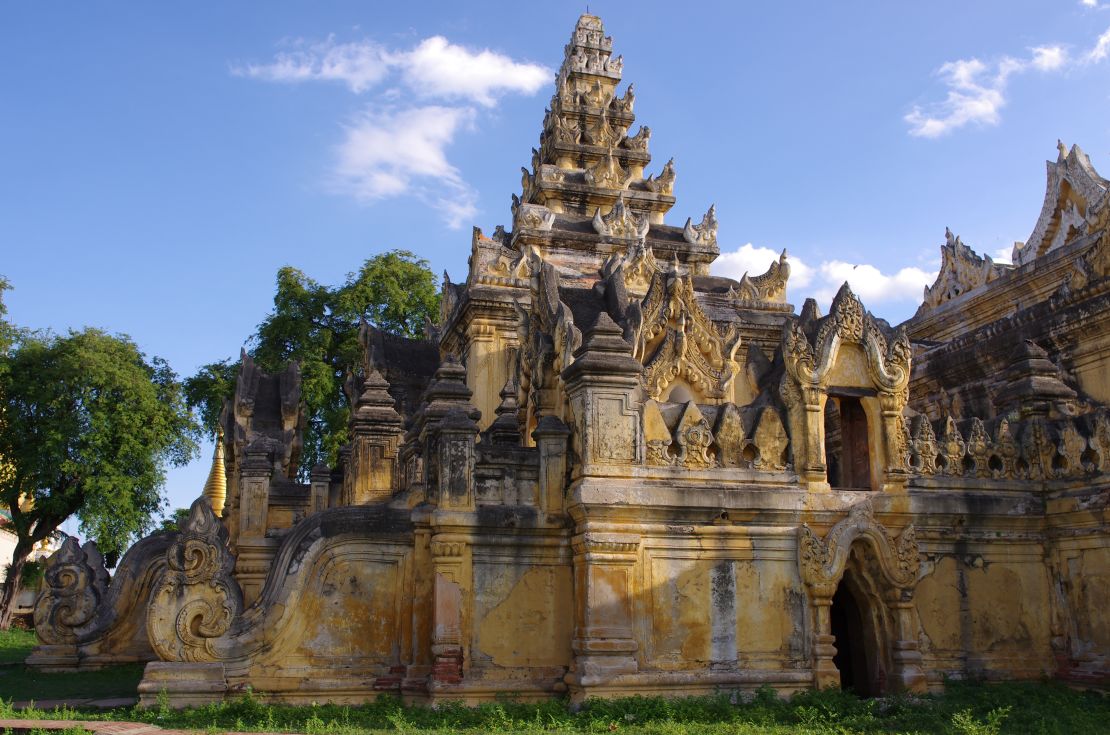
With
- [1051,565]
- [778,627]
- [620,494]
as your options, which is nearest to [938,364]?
[1051,565]

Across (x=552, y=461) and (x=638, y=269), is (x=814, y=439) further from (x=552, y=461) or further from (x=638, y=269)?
(x=638, y=269)

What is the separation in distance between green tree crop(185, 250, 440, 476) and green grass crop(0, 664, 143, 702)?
79.5ft

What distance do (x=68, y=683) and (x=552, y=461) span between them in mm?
9554

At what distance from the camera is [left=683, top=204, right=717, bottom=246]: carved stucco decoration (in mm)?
31500

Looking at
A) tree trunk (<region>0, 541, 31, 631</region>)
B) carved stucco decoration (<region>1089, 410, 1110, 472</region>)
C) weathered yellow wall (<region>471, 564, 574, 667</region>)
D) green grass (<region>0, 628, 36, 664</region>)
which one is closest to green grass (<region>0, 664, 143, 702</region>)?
green grass (<region>0, 628, 36, 664</region>)

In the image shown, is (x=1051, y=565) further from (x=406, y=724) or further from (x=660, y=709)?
(x=406, y=724)

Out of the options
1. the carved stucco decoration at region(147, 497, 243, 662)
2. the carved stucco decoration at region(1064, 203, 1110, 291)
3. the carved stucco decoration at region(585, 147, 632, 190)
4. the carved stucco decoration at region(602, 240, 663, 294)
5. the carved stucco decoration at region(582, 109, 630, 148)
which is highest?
the carved stucco decoration at region(582, 109, 630, 148)

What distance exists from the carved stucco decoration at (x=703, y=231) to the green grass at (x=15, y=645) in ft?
70.1

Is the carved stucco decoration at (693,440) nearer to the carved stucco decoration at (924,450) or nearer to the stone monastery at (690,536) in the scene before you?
the stone monastery at (690,536)

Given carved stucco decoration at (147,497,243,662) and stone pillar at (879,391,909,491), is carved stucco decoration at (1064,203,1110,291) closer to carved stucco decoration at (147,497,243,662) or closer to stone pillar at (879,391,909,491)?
stone pillar at (879,391,909,491)

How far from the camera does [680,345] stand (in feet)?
52.0

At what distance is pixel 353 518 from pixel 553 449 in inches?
102

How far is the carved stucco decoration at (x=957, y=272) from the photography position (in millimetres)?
25125

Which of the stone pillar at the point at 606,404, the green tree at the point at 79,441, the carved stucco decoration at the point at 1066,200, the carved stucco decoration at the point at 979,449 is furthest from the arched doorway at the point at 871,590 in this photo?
the green tree at the point at 79,441
